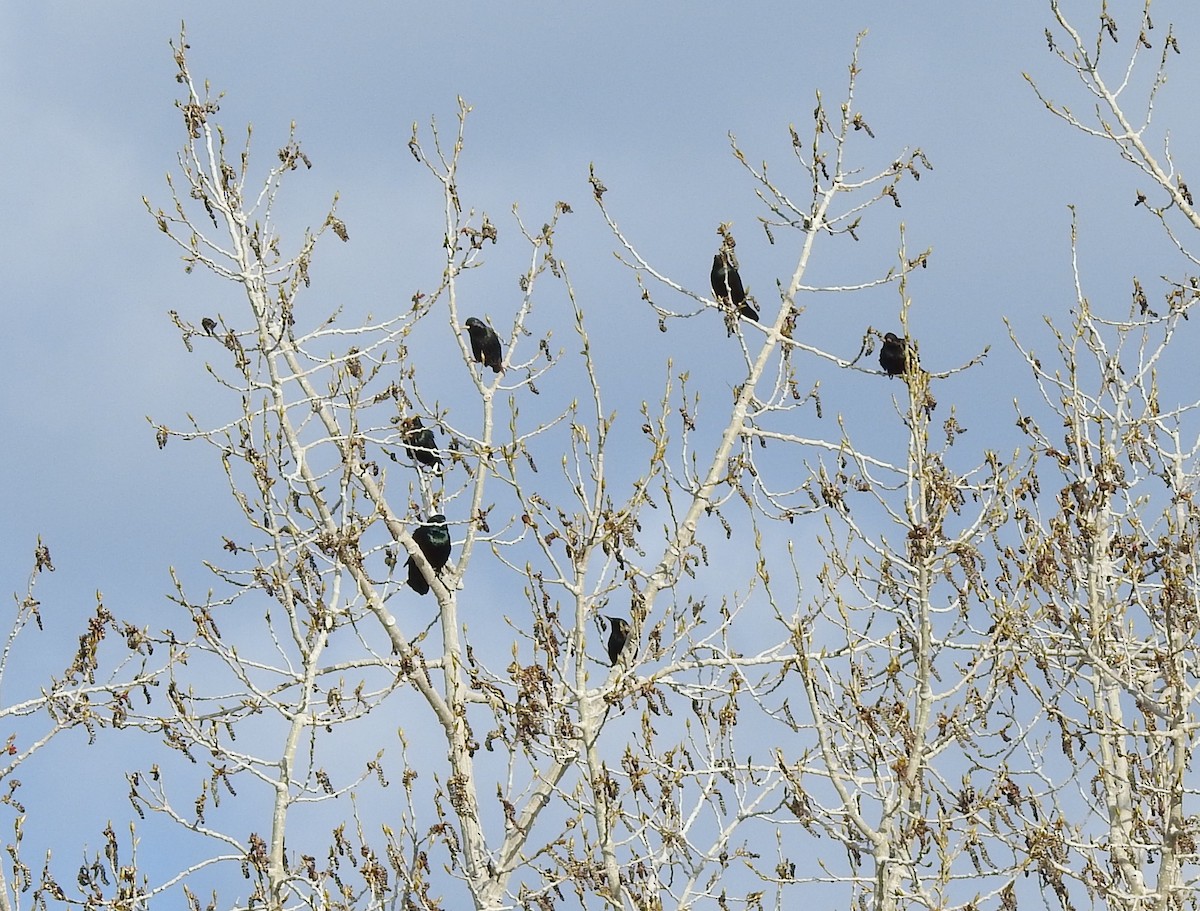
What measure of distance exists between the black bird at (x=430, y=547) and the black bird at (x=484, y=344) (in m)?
1.73

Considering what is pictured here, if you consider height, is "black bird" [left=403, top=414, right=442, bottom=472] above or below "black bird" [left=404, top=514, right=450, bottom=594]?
above

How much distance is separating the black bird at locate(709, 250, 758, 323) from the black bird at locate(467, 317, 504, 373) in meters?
1.93

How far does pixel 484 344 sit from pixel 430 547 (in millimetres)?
2042

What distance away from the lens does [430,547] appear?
41.7 ft

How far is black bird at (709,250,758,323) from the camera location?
520 inches

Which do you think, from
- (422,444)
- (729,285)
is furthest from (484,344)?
(729,285)

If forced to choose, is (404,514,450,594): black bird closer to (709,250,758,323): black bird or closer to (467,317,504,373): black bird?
(467,317,504,373): black bird

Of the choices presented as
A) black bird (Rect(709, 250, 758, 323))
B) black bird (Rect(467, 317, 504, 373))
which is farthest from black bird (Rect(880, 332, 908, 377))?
black bird (Rect(467, 317, 504, 373))

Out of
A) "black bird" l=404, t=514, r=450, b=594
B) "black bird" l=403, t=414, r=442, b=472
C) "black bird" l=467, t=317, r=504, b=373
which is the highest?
"black bird" l=467, t=317, r=504, b=373

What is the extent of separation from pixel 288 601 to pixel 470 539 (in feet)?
7.26

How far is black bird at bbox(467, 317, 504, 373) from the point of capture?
13.7 m

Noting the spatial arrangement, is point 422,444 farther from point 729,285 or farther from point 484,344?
point 729,285

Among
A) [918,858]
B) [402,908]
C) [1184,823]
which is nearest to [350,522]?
[402,908]

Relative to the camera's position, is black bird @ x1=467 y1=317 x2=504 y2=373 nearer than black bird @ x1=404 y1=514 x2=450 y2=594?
No
